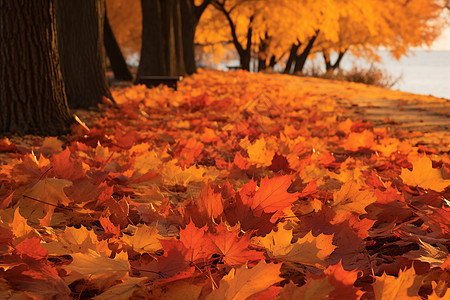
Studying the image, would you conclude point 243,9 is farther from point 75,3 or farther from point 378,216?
point 378,216

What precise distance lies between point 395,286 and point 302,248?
292 millimetres

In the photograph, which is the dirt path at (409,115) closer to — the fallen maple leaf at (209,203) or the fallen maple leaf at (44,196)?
the fallen maple leaf at (209,203)

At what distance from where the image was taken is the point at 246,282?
0.94 m

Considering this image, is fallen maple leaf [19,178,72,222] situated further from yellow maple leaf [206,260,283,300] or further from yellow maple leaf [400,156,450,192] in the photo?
yellow maple leaf [400,156,450,192]

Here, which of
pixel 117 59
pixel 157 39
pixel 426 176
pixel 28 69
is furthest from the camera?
pixel 117 59

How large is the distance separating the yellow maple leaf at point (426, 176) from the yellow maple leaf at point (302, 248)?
83cm

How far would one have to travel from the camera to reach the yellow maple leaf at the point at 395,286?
96 cm

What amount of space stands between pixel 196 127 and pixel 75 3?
11.4ft

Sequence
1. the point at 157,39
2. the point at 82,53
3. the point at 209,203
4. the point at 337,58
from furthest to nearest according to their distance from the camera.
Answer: the point at 337,58, the point at 157,39, the point at 82,53, the point at 209,203

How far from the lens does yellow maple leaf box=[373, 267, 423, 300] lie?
3.16ft

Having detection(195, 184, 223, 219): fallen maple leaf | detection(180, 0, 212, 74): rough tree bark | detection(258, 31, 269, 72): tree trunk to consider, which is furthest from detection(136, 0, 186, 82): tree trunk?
detection(258, 31, 269, 72): tree trunk

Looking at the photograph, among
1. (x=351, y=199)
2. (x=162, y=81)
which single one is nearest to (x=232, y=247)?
(x=351, y=199)

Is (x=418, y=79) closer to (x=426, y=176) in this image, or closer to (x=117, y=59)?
(x=117, y=59)

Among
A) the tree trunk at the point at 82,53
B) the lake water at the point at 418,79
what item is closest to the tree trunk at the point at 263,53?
the lake water at the point at 418,79
